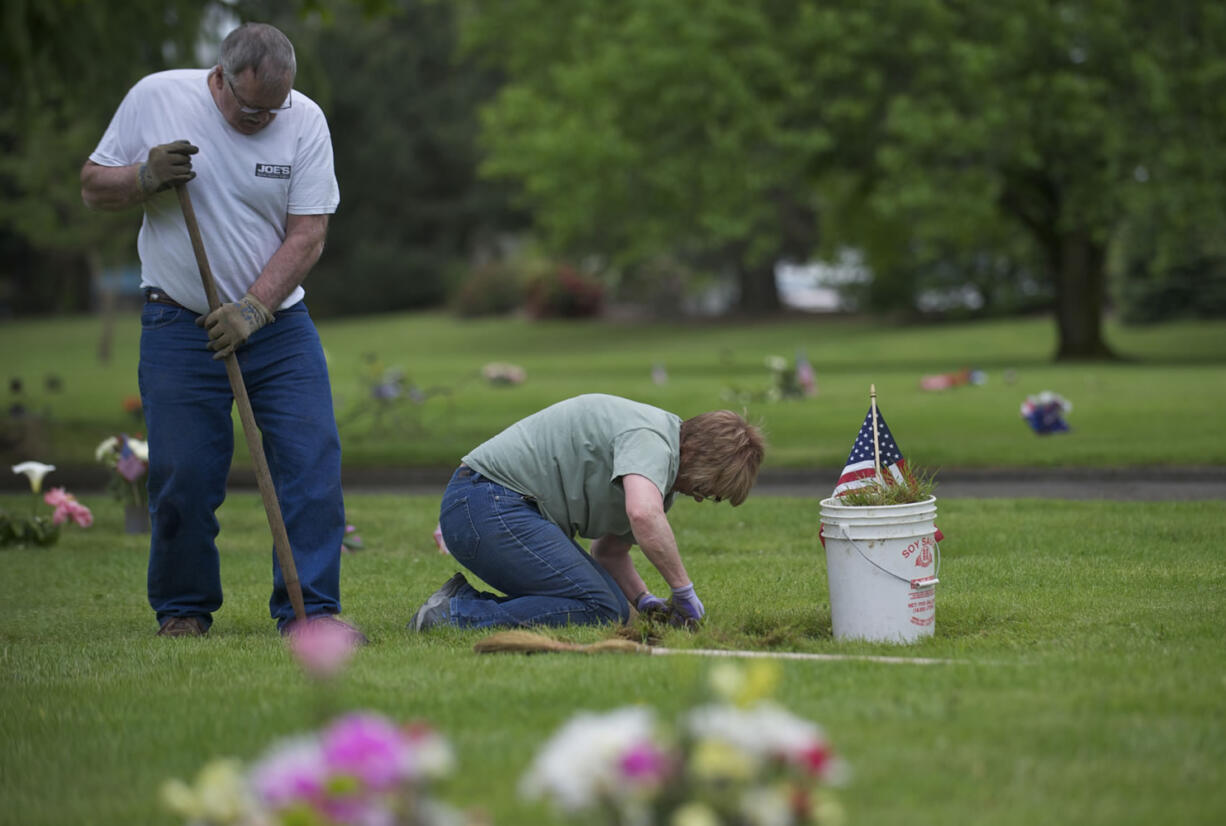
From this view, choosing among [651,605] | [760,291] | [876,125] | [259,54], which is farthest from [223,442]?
[760,291]

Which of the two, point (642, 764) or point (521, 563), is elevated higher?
point (642, 764)

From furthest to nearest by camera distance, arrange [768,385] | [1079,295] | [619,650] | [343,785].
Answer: [1079,295]
[768,385]
[619,650]
[343,785]

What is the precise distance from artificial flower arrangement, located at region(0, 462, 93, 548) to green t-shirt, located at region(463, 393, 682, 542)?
382 centimetres

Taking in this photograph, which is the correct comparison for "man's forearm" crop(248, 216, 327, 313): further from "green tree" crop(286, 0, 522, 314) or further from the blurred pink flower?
"green tree" crop(286, 0, 522, 314)

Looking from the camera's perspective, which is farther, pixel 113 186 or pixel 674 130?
pixel 674 130

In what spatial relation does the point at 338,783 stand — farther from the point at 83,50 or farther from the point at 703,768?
the point at 83,50

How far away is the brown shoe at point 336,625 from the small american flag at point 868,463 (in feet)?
5.86

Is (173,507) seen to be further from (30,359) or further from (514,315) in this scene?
(514,315)

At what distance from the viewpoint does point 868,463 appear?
5500mm

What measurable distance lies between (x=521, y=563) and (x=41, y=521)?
449cm

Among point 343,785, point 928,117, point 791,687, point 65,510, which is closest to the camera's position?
point 343,785

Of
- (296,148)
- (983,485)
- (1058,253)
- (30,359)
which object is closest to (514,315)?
(30,359)

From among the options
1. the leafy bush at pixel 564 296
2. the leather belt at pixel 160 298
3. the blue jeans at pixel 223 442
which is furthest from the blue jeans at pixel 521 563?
the leafy bush at pixel 564 296

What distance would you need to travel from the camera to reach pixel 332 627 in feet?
17.9
